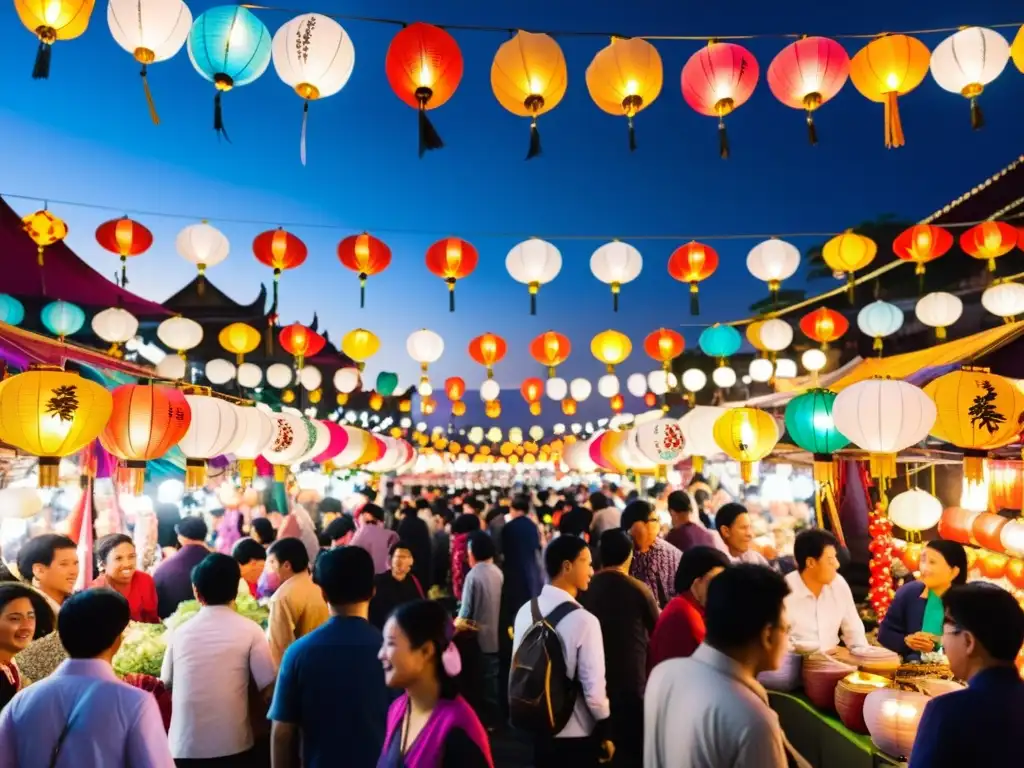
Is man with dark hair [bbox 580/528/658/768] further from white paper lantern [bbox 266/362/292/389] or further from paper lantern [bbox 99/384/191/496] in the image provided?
white paper lantern [bbox 266/362/292/389]

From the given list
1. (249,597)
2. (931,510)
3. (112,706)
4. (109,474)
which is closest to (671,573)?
(931,510)

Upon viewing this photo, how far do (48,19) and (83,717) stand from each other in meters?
4.35

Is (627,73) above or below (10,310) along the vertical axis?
above

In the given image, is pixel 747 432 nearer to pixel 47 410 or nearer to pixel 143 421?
pixel 143 421

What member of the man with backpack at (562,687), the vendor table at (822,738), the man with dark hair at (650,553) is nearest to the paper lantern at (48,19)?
the man with backpack at (562,687)

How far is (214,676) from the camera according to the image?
357 cm

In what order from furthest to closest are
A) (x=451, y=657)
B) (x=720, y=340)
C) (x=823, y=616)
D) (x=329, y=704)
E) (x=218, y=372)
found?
(x=218, y=372) < (x=720, y=340) < (x=823, y=616) < (x=329, y=704) < (x=451, y=657)

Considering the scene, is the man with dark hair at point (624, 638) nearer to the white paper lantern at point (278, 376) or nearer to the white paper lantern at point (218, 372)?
the white paper lantern at point (218, 372)

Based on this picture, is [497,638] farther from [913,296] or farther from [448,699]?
[913,296]

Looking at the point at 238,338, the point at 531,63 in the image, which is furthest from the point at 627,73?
the point at 238,338

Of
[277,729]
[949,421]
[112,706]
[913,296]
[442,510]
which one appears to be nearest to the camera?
[112,706]

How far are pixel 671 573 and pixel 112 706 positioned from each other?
4692 millimetres

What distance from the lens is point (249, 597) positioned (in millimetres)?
6039

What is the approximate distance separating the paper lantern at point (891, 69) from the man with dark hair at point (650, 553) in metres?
3.55
